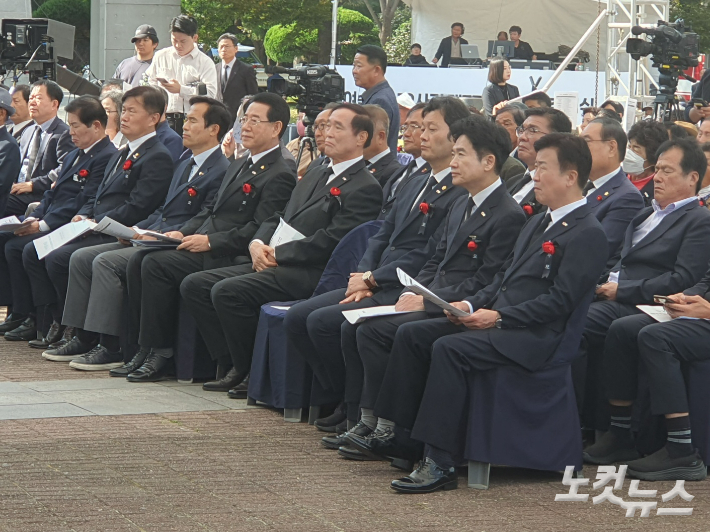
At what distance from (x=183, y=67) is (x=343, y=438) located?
20.2ft

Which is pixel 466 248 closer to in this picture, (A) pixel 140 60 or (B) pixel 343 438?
(B) pixel 343 438

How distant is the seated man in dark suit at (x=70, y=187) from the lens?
8219mm

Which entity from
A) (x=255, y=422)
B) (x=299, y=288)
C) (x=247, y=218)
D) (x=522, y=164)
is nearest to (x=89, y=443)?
(x=255, y=422)

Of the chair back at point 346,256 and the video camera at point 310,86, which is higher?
the video camera at point 310,86

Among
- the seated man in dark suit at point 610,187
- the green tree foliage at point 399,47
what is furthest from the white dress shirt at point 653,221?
the green tree foliage at point 399,47

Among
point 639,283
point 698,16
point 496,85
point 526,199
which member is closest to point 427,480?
point 639,283

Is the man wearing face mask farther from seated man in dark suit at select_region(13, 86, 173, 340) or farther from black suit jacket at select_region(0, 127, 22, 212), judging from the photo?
black suit jacket at select_region(0, 127, 22, 212)

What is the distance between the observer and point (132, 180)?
7.75m

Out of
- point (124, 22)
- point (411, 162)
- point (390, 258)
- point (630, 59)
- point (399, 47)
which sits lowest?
point (390, 258)

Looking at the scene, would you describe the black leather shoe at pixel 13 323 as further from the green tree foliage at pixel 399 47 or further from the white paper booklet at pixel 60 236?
the green tree foliage at pixel 399 47

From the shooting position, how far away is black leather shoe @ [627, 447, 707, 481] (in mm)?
4883

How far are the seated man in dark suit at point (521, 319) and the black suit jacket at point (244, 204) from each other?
83.4 inches

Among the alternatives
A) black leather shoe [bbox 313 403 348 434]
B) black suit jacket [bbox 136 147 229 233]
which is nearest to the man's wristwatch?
black leather shoe [bbox 313 403 348 434]

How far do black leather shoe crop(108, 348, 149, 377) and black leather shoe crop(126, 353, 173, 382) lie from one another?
0.07 metres
